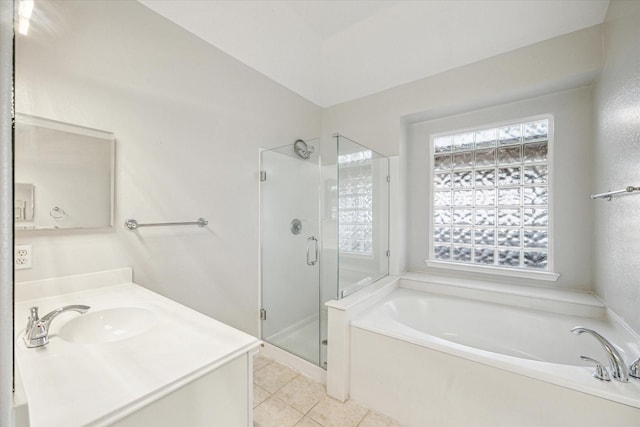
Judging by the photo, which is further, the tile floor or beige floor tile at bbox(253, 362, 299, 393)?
beige floor tile at bbox(253, 362, 299, 393)

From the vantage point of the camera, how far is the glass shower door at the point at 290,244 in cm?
244

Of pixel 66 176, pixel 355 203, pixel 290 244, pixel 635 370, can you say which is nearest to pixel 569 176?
pixel 635 370

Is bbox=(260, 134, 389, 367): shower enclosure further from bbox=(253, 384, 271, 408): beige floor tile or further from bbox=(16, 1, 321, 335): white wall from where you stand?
bbox=(253, 384, 271, 408): beige floor tile

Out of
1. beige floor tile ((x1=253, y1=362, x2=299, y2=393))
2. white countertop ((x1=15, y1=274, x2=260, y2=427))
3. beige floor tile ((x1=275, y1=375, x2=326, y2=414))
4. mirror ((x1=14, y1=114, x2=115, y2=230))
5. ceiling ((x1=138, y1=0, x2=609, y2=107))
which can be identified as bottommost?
beige floor tile ((x1=253, y1=362, x2=299, y2=393))

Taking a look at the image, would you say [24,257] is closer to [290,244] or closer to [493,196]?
[290,244]

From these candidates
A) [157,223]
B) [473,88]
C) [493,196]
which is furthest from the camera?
[493,196]

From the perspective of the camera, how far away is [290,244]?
2600 millimetres

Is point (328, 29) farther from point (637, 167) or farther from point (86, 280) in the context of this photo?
point (86, 280)

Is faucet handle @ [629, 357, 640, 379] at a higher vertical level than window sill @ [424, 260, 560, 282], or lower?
lower

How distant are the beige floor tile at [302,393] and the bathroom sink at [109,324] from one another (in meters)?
1.13

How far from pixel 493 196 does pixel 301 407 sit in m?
2.44

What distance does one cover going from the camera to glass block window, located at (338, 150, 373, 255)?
2.20 metres

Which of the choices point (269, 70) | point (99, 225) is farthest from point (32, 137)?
point (269, 70)

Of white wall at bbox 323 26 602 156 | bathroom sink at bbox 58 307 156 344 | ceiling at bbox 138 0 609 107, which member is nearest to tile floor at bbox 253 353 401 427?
bathroom sink at bbox 58 307 156 344
